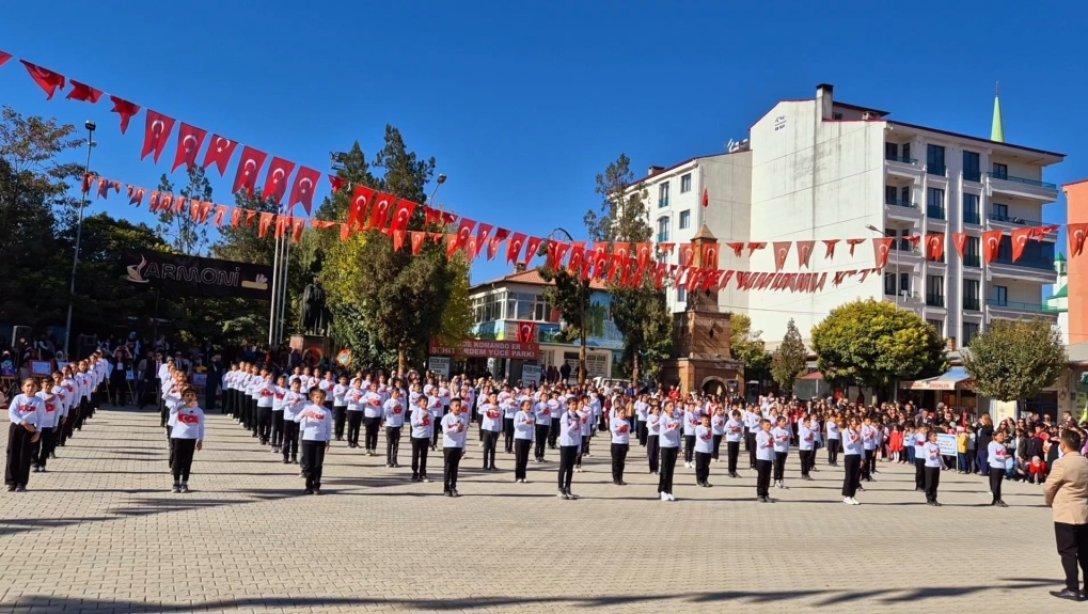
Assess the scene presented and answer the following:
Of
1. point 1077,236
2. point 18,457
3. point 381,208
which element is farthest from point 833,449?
point 18,457

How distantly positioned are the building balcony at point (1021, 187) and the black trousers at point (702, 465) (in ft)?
164

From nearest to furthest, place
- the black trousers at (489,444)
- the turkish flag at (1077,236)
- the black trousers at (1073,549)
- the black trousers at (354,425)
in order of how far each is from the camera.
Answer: the black trousers at (1073,549), the black trousers at (489,444), the turkish flag at (1077,236), the black trousers at (354,425)

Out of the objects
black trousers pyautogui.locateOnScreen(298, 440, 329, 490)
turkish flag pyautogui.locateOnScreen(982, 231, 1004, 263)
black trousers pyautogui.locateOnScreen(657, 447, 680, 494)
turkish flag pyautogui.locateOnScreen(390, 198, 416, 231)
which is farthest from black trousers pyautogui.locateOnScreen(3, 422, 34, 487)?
turkish flag pyautogui.locateOnScreen(982, 231, 1004, 263)

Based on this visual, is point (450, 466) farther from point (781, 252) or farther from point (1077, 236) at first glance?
point (1077, 236)

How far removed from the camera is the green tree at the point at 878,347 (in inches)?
1807

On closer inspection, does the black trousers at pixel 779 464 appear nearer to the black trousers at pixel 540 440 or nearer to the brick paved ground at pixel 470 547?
the brick paved ground at pixel 470 547

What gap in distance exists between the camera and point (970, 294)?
5891cm

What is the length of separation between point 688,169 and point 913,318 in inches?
865

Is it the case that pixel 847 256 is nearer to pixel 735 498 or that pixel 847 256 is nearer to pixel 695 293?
pixel 695 293

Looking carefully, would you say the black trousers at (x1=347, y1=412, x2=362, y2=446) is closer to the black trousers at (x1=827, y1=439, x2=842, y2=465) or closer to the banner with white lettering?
the black trousers at (x1=827, y1=439, x2=842, y2=465)

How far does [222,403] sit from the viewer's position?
30484 millimetres

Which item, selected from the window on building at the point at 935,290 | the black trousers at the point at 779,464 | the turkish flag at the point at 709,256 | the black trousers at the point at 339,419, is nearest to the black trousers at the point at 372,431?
the black trousers at the point at 339,419

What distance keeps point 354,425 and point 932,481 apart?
42.9 ft

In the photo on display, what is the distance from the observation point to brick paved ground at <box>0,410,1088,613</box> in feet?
26.1
